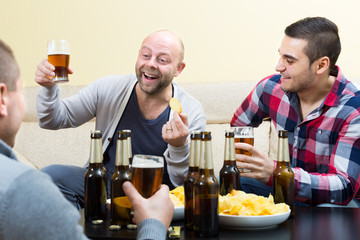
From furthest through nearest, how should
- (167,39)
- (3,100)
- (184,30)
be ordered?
(184,30)
(167,39)
(3,100)

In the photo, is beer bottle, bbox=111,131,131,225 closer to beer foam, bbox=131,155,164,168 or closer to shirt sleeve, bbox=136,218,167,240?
beer foam, bbox=131,155,164,168

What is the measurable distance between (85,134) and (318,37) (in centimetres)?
161

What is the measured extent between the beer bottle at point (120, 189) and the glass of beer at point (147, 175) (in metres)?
0.11

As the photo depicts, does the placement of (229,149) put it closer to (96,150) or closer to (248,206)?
(248,206)

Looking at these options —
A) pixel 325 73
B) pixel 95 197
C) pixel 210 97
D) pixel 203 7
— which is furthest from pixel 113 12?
pixel 95 197

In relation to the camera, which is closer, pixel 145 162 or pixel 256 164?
pixel 145 162

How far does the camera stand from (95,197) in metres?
1.31

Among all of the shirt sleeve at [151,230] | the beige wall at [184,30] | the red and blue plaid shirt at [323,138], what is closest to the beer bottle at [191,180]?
the shirt sleeve at [151,230]

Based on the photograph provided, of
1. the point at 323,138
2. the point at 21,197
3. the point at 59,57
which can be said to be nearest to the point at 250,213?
the point at 21,197

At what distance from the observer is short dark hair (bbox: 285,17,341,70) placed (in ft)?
7.00

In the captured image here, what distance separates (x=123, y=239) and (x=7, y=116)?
468 millimetres

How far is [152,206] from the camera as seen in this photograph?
1.04 meters

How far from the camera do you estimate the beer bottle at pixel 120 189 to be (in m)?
1.22

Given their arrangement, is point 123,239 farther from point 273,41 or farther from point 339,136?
point 273,41
